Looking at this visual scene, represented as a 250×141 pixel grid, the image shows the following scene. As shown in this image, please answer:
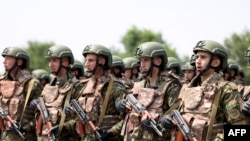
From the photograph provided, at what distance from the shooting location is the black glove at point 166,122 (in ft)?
33.1

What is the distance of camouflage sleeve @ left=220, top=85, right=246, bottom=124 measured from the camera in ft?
31.1

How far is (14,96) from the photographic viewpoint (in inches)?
540

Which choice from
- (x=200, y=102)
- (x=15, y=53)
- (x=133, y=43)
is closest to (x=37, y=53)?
(x=133, y=43)

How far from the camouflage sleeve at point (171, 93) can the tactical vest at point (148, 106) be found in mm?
56

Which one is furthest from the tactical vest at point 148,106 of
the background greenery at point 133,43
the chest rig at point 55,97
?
the background greenery at point 133,43

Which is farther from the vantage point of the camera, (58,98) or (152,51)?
(58,98)

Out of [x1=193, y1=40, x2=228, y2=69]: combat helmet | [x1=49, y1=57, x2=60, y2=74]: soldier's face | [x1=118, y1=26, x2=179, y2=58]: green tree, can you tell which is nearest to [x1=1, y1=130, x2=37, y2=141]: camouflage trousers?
[x1=49, y1=57, x2=60, y2=74]: soldier's face

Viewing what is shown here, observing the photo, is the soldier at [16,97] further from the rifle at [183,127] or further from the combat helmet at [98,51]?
the rifle at [183,127]

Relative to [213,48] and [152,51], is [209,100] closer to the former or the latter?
[213,48]

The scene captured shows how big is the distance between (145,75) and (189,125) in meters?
1.80

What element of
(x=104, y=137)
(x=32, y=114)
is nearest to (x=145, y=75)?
(x=104, y=137)

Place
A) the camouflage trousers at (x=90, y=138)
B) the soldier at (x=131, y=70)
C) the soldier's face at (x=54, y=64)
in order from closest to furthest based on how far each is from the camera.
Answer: the camouflage trousers at (x=90, y=138)
the soldier's face at (x=54, y=64)
the soldier at (x=131, y=70)

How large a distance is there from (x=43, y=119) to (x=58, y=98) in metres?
0.47

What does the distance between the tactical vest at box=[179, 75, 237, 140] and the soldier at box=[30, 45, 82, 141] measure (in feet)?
10.4
